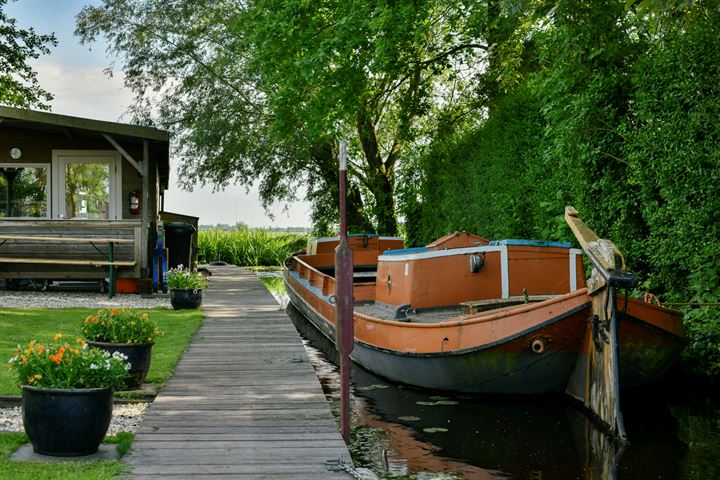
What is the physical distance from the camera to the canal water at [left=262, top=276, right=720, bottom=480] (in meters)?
6.90

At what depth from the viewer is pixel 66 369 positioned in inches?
225

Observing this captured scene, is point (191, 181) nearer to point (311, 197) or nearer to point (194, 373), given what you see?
point (311, 197)

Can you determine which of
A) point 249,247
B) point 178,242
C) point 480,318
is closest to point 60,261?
point 178,242

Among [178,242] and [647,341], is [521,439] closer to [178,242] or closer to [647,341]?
[647,341]

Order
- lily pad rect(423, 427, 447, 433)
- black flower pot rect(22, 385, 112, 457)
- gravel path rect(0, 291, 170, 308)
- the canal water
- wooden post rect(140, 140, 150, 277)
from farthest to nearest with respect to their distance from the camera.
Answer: wooden post rect(140, 140, 150, 277), gravel path rect(0, 291, 170, 308), lily pad rect(423, 427, 447, 433), the canal water, black flower pot rect(22, 385, 112, 457)

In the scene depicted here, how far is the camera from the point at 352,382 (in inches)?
440

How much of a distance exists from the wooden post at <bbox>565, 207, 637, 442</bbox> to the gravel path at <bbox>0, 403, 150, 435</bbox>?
4.28m

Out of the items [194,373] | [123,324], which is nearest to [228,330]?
[194,373]

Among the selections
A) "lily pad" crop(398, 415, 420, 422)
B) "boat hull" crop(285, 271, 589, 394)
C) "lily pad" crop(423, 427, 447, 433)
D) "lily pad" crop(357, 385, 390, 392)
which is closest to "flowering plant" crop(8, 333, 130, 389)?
"lily pad" crop(423, 427, 447, 433)

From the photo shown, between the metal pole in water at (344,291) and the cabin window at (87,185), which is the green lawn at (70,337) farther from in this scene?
the cabin window at (87,185)

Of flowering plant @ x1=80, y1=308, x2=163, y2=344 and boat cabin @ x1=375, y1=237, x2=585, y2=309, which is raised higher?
boat cabin @ x1=375, y1=237, x2=585, y2=309

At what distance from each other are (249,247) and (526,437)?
3002cm

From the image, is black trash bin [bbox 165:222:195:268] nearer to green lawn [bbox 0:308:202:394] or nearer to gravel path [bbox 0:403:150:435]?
green lawn [bbox 0:308:202:394]

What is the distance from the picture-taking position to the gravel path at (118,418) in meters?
6.77
